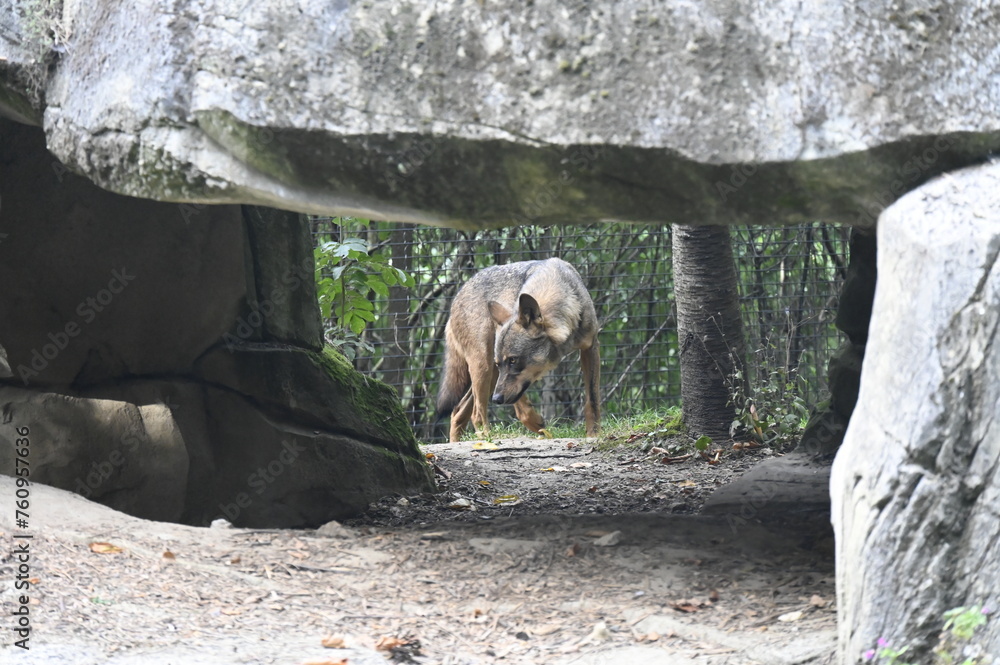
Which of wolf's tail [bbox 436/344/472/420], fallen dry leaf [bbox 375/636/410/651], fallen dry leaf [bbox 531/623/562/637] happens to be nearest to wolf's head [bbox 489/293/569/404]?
wolf's tail [bbox 436/344/472/420]

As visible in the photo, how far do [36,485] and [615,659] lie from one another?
8.79 ft

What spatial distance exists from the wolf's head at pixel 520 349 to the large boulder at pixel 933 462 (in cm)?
577

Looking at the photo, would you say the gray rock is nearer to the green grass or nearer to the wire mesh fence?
the green grass

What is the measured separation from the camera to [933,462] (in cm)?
263

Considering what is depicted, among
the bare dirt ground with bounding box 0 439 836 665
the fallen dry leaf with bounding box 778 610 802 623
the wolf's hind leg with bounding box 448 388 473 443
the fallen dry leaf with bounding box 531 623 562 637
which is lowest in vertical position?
the wolf's hind leg with bounding box 448 388 473 443

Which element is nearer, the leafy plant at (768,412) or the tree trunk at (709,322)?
the leafy plant at (768,412)

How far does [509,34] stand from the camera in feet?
10.1

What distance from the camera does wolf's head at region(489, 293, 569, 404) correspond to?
850cm

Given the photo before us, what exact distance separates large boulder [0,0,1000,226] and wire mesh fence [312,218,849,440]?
5.48 m

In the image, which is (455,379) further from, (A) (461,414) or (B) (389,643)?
(B) (389,643)

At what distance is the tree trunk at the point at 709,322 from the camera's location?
7.18 m

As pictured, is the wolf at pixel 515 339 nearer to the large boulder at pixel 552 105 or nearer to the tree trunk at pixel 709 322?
the tree trunk at pixel 709 322

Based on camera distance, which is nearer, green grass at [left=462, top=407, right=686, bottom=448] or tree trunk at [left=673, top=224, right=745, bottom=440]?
tree trunk at [left=673, top=224, right=745, bottom=440]

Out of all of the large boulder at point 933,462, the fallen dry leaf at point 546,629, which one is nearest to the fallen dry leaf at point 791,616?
the large boulder at point 933,462
